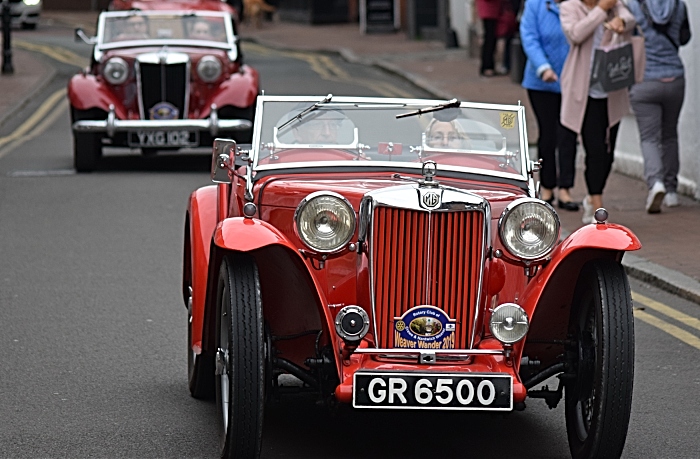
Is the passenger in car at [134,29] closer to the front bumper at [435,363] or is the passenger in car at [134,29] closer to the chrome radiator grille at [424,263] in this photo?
the chrome radiator grille at [424,263]

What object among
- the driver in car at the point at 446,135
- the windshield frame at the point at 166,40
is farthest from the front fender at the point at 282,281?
the windshield frame at the point at 166,40

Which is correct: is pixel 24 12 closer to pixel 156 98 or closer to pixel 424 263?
pixel 156 98

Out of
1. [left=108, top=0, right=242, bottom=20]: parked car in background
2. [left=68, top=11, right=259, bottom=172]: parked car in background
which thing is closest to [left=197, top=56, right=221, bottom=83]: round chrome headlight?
[left=68, top=11, right=259, bottom=172]: parked car in background

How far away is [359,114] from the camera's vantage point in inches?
255

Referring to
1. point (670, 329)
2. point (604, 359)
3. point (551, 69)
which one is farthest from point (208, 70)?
point (604, 359)

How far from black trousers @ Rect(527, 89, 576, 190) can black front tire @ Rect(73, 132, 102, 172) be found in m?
5.49

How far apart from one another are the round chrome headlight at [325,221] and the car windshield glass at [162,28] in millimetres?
11236

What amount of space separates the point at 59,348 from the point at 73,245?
11.2ft

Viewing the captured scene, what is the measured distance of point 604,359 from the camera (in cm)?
512

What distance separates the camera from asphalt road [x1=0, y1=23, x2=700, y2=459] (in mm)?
5754

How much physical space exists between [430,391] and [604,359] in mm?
643

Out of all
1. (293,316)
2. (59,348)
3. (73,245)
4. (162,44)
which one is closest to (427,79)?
(162,44)

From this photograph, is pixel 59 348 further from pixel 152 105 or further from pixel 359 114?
pixel 152 105

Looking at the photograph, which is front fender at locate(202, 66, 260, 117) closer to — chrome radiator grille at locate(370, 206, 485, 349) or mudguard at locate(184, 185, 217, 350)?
mudguard at locate(184, 185, 217, 350)
